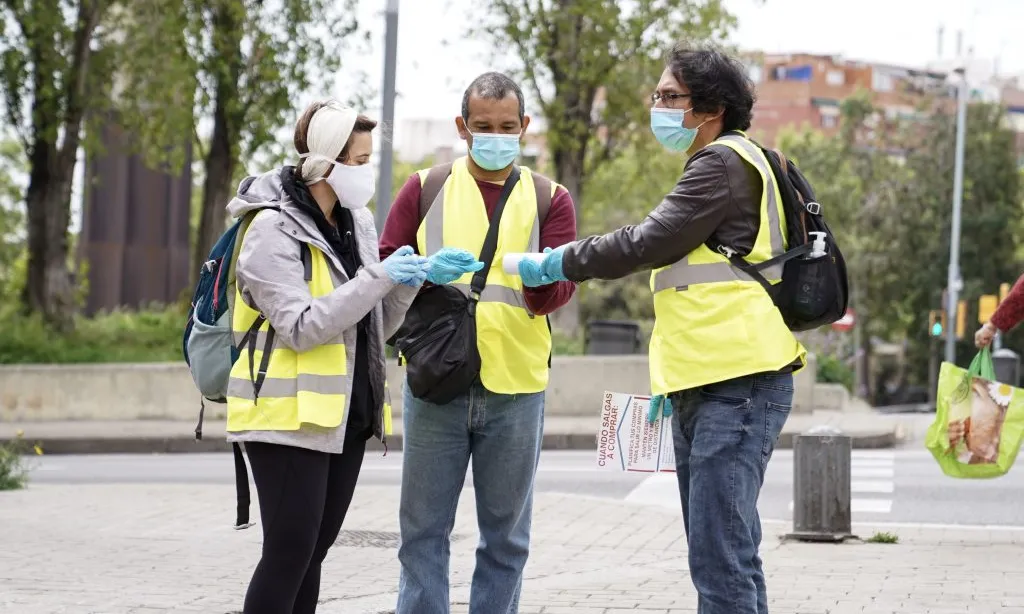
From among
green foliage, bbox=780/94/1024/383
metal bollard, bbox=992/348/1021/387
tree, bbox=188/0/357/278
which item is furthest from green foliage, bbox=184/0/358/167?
green foliage, bbox=780/94/1024/383

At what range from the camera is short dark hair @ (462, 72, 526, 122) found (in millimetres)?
4914

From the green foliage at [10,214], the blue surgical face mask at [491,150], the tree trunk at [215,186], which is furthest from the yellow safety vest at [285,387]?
the green foliage at [10,214]

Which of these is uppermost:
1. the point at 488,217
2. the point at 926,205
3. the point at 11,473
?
the point at 926,205

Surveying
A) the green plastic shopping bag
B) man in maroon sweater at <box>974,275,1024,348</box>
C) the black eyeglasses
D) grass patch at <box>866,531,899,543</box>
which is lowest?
grass patch at <box>866,531,899,543</box>

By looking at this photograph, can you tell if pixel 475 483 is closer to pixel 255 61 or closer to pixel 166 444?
pixel 166 444

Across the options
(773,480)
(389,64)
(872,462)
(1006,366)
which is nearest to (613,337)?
(1006,366)

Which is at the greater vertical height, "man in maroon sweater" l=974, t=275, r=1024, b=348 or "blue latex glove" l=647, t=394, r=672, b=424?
"man in maroon sweater" l=974, t=275, r=1024, b=348

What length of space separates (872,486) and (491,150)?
8.76m

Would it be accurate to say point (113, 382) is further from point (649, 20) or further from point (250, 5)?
point (649, 20)

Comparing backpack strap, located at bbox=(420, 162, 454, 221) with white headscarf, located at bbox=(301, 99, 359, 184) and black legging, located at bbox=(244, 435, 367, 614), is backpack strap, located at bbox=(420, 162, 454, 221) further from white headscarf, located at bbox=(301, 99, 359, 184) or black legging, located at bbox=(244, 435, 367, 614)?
black legging, located at bbox=(244, 435, 367, 614)

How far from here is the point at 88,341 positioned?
21.4m

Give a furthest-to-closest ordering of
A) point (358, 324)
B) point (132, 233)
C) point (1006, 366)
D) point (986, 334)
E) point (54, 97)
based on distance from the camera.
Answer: point (132, 233) < point (54, 97) < point (1006, 366) < point (986, 334) < point (358, 324)

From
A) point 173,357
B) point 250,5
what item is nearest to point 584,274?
point 173,357

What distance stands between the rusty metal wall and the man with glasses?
3156 cm
